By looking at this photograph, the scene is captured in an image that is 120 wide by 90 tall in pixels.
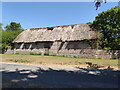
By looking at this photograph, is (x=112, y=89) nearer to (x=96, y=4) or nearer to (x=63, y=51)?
(x=96, y=4)

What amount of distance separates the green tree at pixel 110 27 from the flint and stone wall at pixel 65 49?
5.97ft

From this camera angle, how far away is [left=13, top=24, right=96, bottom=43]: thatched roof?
85.1ft

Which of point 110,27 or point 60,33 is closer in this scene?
point 110,27

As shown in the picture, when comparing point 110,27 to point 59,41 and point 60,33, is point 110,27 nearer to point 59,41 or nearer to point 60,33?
point 59,41

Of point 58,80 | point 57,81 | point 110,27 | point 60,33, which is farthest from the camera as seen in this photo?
point 60,33

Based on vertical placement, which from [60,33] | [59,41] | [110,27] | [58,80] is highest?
[110,27]

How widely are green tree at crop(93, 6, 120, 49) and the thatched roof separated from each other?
1.87 m

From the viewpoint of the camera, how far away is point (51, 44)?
28516mm

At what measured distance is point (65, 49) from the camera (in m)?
25.7

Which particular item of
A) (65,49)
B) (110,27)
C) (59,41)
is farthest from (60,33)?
(110,27)

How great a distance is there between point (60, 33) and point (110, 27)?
10607 mm

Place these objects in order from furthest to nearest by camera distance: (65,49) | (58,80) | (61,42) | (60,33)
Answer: (60,33)
(61,42)
(65,49)
(58,80)

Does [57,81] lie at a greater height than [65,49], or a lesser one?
lesser

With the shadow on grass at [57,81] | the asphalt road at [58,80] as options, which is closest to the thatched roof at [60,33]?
the asphalt road at [58,80]
